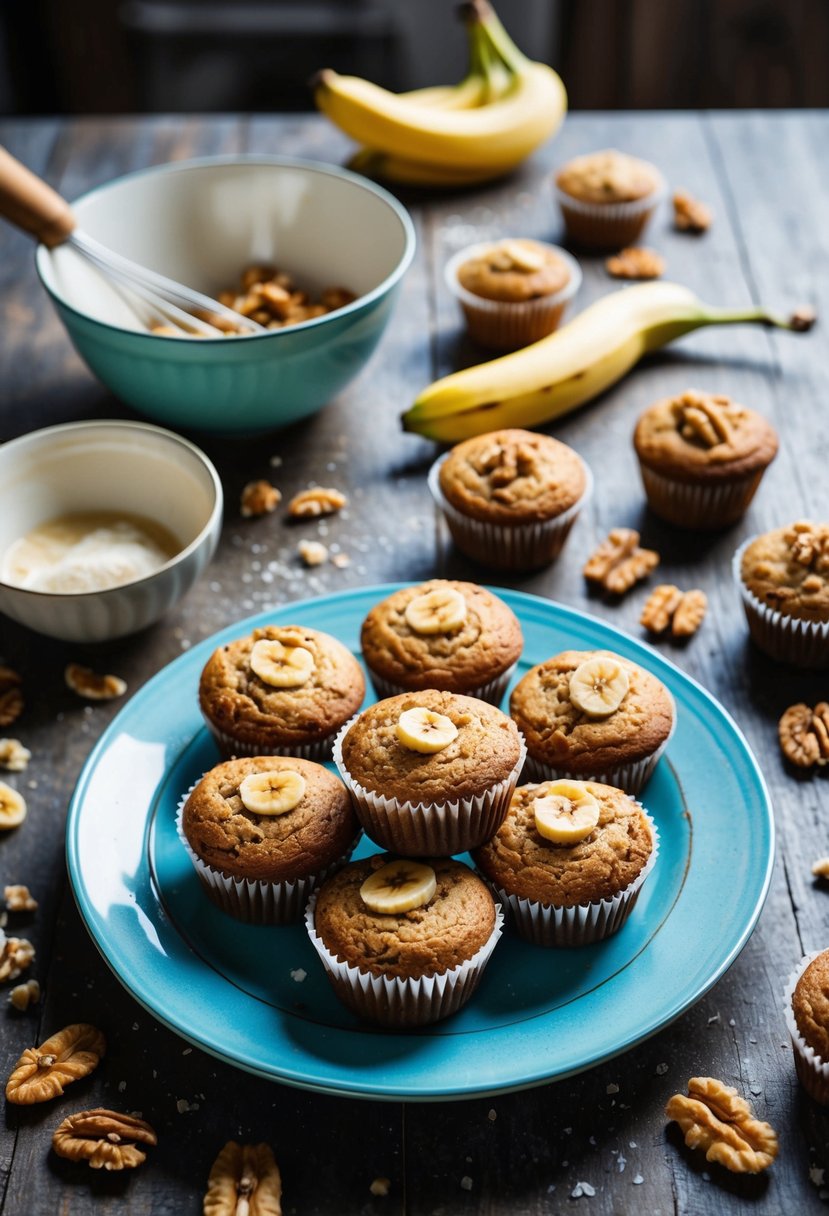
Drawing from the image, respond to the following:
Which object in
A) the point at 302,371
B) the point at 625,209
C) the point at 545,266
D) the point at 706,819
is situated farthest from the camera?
the point at 625,209

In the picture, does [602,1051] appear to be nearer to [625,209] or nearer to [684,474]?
[684,474]

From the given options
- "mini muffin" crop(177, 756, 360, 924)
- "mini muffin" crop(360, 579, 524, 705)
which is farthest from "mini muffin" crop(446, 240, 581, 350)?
"mini muffin" crop(177, 756, 360, 924)

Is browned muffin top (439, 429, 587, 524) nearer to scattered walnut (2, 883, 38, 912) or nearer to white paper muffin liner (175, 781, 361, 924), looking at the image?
white paper muffin liner (175, 781, 361, 924)

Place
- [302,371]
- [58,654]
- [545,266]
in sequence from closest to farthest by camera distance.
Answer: [58,654] < [302,371] < [545,266]

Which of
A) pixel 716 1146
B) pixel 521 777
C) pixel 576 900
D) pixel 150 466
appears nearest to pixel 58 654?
pixel 150 466

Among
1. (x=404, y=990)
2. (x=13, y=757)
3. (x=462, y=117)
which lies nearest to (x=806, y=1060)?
(x=404, y=990)

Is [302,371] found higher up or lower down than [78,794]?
higher up
